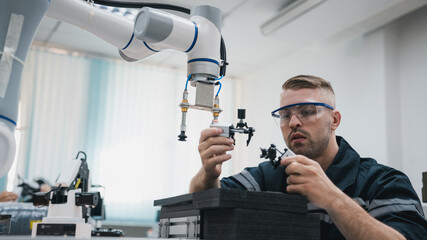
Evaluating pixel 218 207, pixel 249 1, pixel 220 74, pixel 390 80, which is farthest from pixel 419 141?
pixel 218 207

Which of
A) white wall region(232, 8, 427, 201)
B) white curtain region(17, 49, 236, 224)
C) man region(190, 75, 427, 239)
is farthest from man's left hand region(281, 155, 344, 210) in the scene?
white curtain region(17, 49, 236, 224)

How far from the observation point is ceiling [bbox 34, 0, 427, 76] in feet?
10.5

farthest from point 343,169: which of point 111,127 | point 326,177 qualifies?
point 111,127

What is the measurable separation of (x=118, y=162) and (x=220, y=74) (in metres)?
3.72

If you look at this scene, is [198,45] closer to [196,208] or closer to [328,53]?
[196,208]

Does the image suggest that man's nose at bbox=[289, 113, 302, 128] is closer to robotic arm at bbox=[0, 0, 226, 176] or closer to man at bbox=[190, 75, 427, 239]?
man at bbox=[190, 75, 427, 239]

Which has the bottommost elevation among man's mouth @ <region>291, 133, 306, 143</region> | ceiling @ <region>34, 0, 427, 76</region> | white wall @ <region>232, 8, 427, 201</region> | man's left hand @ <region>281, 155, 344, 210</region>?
man's left hand @ <region>281, 155, 344, 210</region>

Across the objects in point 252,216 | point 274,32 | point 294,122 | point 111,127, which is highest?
point 274,32

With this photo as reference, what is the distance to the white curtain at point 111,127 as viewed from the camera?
445cm

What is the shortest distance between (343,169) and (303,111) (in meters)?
0.25

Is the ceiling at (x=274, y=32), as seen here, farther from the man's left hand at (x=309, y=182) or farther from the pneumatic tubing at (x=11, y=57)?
the pneumatic tubing at (x=11, y=57)

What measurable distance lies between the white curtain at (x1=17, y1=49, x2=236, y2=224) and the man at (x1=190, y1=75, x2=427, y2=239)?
3132mm

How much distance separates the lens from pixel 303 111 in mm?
1621

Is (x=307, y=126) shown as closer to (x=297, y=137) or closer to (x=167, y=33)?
(x=297, y=137)
